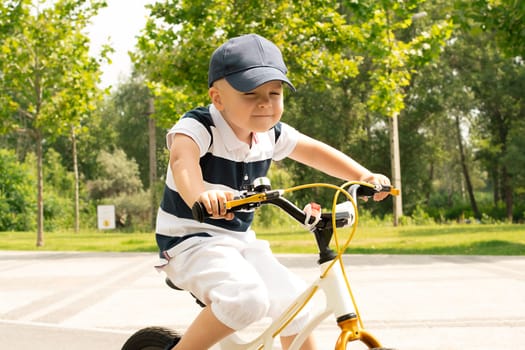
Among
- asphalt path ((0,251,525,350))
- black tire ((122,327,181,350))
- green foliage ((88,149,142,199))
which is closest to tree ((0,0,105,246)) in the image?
asphalt path ((0,251,525,350))

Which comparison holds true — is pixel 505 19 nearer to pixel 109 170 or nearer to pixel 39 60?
pixel 39 60

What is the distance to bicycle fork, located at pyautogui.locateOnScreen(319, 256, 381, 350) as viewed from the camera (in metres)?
2.31

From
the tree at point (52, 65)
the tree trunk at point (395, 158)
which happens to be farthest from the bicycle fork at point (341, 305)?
the tree trunk at point (395, 158)

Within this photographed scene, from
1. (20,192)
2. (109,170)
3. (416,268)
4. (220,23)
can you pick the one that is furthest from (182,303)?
(109,170)

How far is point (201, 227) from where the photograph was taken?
9.53ft

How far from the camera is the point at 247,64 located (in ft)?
8.82

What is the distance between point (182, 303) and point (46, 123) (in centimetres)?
1058

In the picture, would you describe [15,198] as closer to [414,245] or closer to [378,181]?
[414,245]

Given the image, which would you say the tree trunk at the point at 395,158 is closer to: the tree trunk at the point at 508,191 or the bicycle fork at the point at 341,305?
the tree trunk at the point at 508,191

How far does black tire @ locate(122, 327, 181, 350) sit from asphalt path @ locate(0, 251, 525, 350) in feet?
6.88

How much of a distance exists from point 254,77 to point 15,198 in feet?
100.0

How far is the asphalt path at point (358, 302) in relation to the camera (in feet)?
18.3

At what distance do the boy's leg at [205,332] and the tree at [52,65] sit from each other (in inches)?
561

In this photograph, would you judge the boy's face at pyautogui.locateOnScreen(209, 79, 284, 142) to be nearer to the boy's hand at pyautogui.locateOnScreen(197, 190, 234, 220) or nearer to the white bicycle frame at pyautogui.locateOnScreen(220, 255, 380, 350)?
the boy's hand at pyautogui.locateOnScreen(197, 190, 234, 220)
